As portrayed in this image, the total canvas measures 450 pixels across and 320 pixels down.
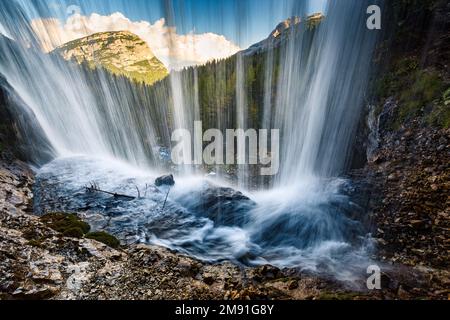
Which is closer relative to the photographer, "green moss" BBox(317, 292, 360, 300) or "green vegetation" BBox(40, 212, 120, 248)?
"green moss" BBox(317, 292, 360, 300)

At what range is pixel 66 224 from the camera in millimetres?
8680

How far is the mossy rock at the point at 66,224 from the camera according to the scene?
807 centimetres

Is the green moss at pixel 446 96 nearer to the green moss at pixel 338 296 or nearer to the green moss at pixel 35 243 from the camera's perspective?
the green moss at pixel 338 296

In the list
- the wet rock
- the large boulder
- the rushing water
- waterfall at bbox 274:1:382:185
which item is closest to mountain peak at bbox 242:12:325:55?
the rushing water

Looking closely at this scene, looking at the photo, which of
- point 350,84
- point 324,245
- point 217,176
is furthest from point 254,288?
point 217,176

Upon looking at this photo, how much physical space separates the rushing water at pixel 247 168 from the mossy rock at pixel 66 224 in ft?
3.16

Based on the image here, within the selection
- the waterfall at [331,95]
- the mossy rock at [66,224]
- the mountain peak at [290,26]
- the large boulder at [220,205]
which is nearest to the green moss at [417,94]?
the waterfall at [331,95]

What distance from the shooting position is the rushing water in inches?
352

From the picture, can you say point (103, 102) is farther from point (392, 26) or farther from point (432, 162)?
point (432, 162)

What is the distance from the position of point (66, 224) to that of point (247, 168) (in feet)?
62.1

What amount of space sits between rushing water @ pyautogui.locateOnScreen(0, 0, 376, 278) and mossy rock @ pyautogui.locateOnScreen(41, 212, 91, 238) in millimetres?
963

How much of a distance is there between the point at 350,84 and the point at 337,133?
2.91 metres

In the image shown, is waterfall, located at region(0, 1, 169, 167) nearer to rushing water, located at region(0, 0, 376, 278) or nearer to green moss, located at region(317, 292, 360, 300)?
rushing water, located at region(0, 0, 376, 278)

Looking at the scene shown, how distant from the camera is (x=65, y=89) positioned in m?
24.8
